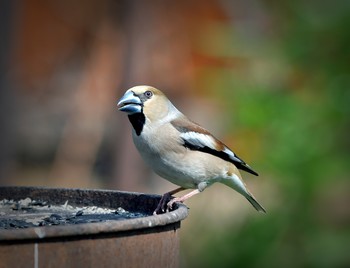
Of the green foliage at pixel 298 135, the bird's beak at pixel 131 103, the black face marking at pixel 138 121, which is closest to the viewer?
the bird's beak at pixel 131 103

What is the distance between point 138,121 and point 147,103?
0.14 meters

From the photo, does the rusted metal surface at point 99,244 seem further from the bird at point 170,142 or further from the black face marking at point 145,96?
the black face marking at point 145,96

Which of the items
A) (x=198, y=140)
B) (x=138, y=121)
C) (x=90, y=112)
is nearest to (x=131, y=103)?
(x=138, y=121)

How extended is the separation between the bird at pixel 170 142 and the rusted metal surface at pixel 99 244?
1.44 meters

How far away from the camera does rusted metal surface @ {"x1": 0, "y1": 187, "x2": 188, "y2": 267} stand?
133 inches

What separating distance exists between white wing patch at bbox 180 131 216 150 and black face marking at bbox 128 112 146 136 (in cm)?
29

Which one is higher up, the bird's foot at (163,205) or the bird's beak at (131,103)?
the bird's beak at (131,103)

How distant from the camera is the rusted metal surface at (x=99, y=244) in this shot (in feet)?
11.1

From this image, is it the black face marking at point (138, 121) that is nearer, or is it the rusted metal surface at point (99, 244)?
the rusted metal surface at point (99, 244)

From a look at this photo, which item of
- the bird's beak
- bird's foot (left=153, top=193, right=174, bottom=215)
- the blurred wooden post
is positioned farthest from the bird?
the blurred wooden post

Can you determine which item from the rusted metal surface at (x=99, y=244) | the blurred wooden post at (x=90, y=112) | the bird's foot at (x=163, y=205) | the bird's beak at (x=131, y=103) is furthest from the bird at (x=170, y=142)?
the blurred wooden post at (x=90, y=112)

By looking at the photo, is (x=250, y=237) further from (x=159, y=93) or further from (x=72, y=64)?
(x=72, y=64)

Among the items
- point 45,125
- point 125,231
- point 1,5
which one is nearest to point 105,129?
point 45,125

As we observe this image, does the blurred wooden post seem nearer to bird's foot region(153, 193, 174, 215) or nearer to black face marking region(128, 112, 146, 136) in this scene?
black face marking region(128, 112, 146, 136)
